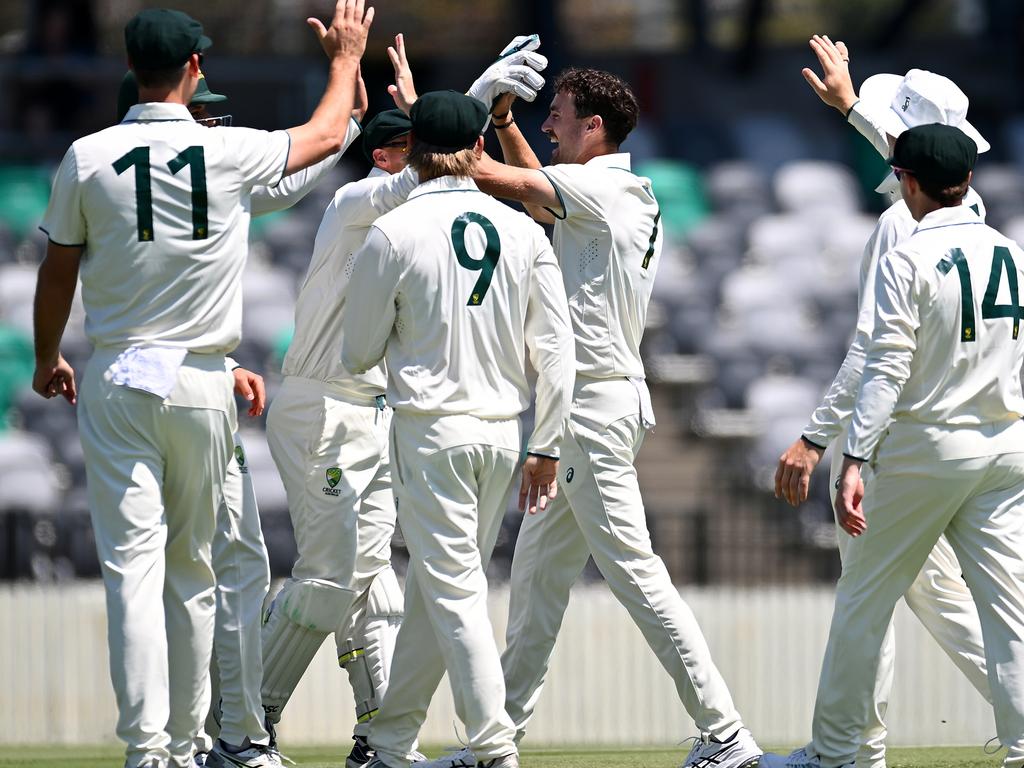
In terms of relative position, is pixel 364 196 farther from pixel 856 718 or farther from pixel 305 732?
pixel 305 732

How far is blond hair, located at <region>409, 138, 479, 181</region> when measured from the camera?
5453mm

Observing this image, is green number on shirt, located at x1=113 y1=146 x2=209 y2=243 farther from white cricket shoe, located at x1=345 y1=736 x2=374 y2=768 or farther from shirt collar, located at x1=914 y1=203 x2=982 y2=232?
shirt collar, located at x1=914 y1=203 x2=982 y2=232

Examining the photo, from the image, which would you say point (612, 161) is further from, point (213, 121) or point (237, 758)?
point (237, 758)

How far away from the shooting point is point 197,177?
16.9 feet

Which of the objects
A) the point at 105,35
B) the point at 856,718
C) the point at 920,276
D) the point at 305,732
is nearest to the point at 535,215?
the point at 920,276

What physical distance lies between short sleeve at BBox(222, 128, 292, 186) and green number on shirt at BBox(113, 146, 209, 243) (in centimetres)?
12

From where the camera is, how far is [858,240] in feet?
58.1

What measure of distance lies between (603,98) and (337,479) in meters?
1.67

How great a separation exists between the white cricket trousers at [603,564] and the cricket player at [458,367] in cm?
46

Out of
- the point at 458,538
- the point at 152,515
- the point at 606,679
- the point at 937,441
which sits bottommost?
the point at 606,679

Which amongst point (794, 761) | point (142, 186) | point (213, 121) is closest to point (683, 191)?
point (213, 121)

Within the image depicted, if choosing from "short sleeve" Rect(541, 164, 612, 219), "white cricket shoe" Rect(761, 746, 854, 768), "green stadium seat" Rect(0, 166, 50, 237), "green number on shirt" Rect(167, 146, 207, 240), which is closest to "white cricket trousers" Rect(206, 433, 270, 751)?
"green number on shirt" Rect(167, 146, 207, 240)

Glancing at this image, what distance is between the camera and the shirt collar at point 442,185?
5.44 meters

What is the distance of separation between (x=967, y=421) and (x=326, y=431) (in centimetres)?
225
